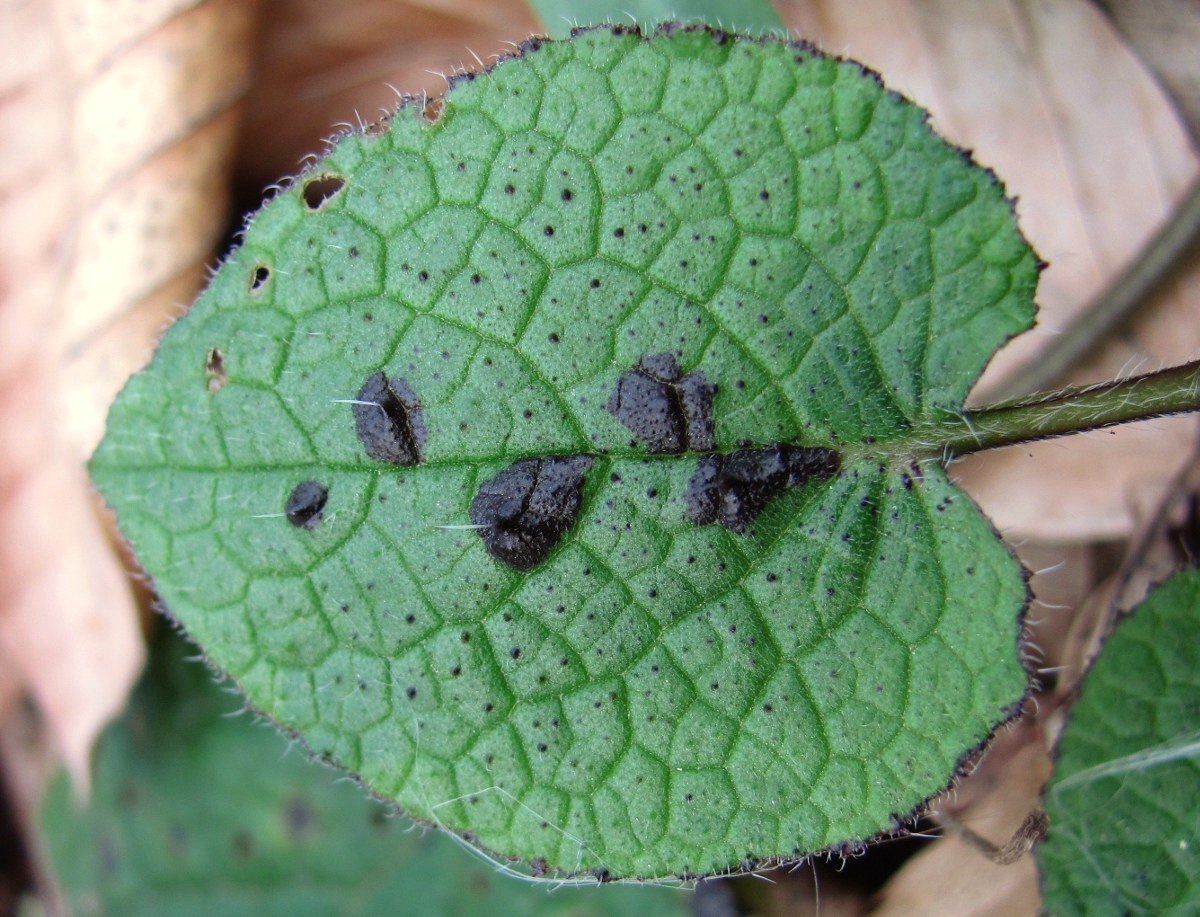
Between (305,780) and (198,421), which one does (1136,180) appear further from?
(305,780)

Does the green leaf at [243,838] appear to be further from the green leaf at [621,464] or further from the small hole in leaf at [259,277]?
→ the small hole in leaf at [259,277]

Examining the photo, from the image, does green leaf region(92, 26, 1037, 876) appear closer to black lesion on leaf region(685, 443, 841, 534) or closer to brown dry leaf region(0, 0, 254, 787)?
black lesion on leaf region(685, 443, 841, 534)

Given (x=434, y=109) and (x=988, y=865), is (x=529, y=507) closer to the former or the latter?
(x=434, y=109)

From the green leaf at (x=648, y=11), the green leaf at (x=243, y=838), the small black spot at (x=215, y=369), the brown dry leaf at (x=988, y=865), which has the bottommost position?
the brown dry leaf at (x=988, y=865)

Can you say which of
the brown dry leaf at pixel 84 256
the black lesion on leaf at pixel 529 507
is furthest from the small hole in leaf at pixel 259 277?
the brown dry leaf at pixel 84 256

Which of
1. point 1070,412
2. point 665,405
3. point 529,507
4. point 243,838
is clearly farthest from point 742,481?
point 243,838

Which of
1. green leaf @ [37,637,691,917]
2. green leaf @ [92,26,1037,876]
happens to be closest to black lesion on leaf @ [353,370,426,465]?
green leaf @ [92,26,1037,876]
